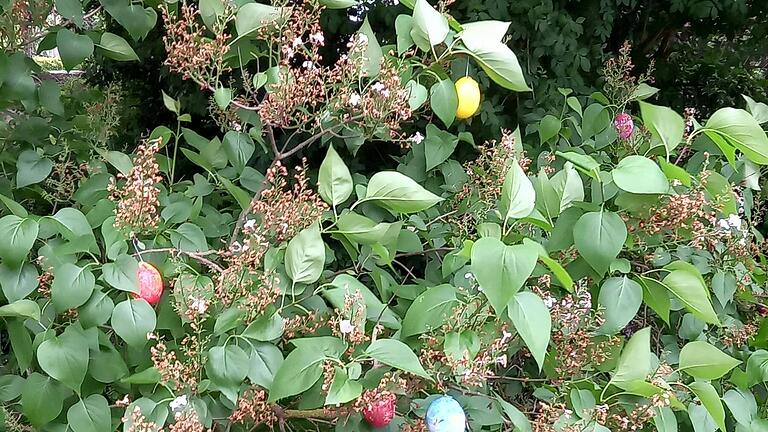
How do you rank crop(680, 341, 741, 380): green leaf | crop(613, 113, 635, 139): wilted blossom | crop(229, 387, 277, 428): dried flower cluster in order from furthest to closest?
1. crop(613, 113, 635, 139): wilted blossom
2. crop(680, 341, 741, 380): green leaf
3. crop(229, 387, 277, 428): dried flower cluster

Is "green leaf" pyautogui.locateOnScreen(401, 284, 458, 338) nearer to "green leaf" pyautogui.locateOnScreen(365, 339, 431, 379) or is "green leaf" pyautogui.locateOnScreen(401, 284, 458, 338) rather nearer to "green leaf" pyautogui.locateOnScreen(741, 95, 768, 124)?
"green leaf" pyautogui.locateOnScreen(365, 339, 431, 379)

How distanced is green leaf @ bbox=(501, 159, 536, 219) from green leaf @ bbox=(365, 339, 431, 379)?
181mm

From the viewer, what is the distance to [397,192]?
2.67 feet

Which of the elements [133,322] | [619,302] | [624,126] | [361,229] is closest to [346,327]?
[361,229]

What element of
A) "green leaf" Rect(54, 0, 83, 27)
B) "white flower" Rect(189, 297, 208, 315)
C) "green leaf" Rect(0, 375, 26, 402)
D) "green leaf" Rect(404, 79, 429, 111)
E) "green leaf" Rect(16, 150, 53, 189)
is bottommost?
"green leaf" Rect(0, 375, 26, 402)

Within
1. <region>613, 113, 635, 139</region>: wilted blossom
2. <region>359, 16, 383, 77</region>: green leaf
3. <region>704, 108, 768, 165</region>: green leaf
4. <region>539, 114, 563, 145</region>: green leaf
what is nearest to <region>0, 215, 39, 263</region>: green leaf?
<region>359, 16, 383, 77</region>: green leaf

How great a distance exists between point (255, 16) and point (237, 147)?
0.22 meters

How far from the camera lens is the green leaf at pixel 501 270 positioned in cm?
65

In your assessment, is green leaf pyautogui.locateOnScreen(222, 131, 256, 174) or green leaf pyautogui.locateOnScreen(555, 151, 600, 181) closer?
green leaf pyautogui.locateOnScreen(555, 151, 600, 181)

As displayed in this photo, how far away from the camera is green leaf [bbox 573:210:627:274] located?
0.74 meters

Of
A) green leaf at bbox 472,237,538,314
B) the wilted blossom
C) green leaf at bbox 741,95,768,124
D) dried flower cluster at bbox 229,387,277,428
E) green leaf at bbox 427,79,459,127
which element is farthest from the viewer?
the wilted blossom

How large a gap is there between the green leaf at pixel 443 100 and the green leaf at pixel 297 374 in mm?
406

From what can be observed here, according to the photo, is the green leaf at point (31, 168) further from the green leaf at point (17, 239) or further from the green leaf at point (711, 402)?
the green leaf at point (711, 402)

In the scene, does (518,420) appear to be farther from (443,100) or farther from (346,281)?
(443,100)
